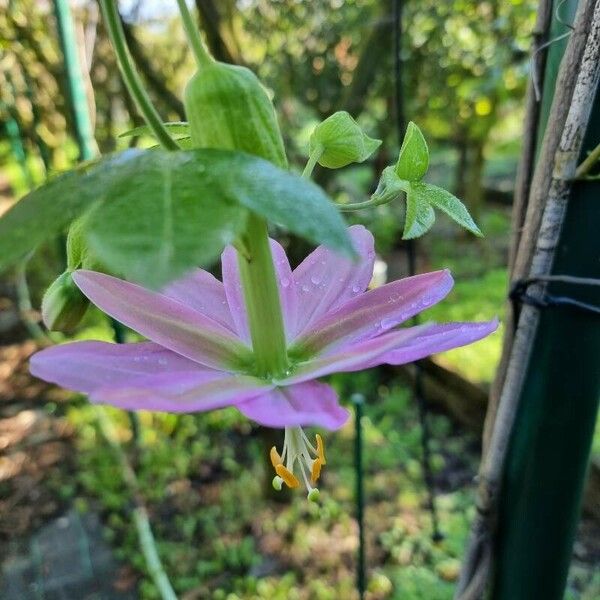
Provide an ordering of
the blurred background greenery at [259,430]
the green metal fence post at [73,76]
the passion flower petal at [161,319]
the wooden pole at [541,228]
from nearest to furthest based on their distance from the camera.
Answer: the passion flower petal at [161,319], the wooden pole at [541,228], the green metal fence post at [73,76], the blurred background greenery at [259,430]

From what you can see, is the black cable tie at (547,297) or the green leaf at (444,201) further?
the black cable tie at (547,297)

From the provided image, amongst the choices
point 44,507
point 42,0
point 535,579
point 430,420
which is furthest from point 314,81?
point 535,579

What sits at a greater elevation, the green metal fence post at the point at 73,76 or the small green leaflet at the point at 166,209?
the small green leaflet at the point at 166,209

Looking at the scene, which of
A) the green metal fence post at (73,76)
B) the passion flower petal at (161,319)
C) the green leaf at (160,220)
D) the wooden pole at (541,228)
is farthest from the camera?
the green metal fence post at (73,76)

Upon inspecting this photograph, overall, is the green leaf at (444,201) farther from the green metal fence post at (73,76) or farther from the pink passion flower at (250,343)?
the green metal fence post at (73,76)

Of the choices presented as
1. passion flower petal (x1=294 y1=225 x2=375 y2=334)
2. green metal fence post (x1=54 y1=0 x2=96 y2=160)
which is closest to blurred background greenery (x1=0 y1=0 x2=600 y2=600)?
green metal fence post (x1=54 y1=0 x2=96 y2=160)

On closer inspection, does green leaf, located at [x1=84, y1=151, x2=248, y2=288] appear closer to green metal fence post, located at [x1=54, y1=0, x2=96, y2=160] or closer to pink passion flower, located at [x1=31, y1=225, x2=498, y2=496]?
pink passion flower, located at [x1=31, y1=225, x2=498, y2=496]

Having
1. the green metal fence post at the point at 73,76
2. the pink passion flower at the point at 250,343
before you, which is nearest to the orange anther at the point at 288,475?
the pink passion flower at the point at 250,343

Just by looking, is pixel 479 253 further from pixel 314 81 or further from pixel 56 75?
pixel 56 75
